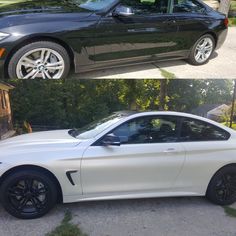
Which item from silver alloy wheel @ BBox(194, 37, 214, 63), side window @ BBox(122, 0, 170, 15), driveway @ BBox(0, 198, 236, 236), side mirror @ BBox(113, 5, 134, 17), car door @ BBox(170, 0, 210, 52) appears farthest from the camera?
silver alloy wheel @ BBox(194, 37, 214, 63)

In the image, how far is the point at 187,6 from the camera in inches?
237

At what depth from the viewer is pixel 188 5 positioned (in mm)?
6051

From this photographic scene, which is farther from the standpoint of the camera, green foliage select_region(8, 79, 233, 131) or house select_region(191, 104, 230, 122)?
house select_region(191, 104, 230, 122)

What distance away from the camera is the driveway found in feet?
12.0

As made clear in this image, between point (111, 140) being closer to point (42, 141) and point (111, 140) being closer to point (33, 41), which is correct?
point (42, 141)

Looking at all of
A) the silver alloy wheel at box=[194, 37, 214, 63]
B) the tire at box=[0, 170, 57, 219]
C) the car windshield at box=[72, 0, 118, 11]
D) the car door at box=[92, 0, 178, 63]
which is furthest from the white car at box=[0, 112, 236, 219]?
the silver alloy wheel at box=[194, 37, 214, 63]

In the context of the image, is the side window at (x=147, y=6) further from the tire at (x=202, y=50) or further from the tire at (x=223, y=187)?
the tire at (x=223, y=187)

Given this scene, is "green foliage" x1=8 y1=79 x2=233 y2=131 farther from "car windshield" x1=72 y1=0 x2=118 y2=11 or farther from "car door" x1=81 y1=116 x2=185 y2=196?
"car door" x1=81 y1=116 x2=185 y2=196

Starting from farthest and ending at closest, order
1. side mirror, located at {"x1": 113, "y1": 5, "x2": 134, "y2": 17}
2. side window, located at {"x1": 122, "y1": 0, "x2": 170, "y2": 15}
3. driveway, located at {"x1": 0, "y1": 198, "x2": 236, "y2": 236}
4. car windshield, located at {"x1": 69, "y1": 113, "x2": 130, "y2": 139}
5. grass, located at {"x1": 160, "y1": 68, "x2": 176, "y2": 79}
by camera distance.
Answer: grass, located at {"x1": 160, "y1": 68, "x2": 176, "y2": 79} < side window, located at {"x1": 122, "y1": 0, "x2": 170, "y2": 15} < side mirror, located at {"x1": 113, "y1": 5, "x2": 134, "y2": 17} < car windshield, located at {"x1": 69, "y1": 113, "x2": 130, "y2": 139} < driveway, located at {"x1": 0, "y1": 198, "x2": 236, "y2": 236}

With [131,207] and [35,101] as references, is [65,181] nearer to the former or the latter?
[131,207]

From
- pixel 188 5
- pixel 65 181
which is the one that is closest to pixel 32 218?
pixel 65 181

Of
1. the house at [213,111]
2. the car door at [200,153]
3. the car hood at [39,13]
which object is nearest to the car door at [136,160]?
the car door at [200,153]

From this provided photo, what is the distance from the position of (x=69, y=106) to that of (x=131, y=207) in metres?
4.95

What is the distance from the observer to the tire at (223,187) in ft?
14.5
